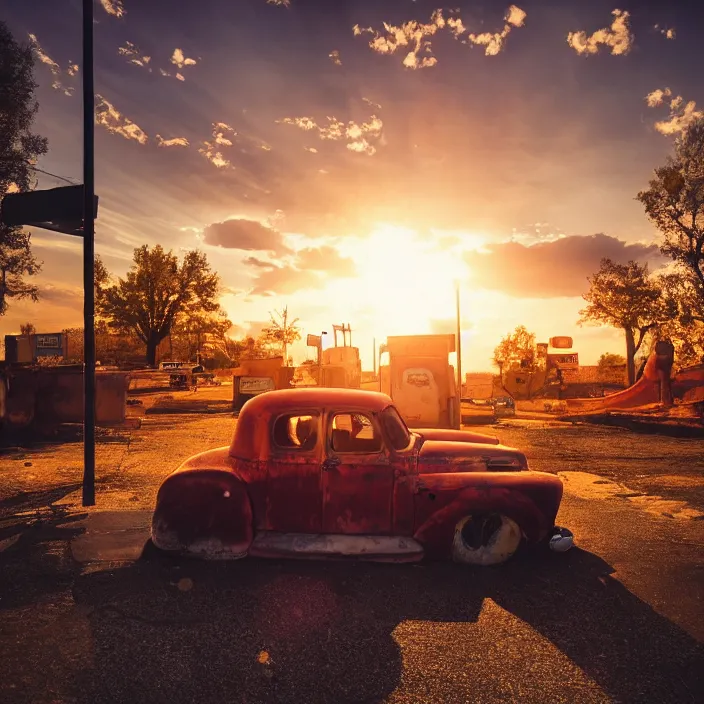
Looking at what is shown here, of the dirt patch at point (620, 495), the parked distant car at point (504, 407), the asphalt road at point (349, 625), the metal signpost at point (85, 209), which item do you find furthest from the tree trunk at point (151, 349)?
the asphalt road at point (349, 625)

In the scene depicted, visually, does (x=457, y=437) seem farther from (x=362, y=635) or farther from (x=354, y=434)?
(x=362, y=635)

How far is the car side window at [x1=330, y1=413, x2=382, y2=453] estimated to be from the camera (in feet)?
16.4

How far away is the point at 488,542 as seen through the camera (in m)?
4.84

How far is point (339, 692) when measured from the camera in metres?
2.98

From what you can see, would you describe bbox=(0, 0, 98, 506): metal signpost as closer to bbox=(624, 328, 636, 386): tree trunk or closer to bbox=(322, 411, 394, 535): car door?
bbox=(322, 411, 394, 535): car door

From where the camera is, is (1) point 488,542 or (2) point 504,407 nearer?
(1) point 488,542

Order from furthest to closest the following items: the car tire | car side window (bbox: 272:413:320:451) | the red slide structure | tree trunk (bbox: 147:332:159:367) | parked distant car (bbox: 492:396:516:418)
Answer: tree trunk (bbox: 147:332:159:367) < parked distant car (bbox: 492:396:516:418) < the red slide structure < car side window (bbox: 272:413:320:451) < the car tire

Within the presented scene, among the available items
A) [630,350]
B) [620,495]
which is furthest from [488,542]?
[630,350]

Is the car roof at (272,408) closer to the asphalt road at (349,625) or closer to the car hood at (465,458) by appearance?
the car hood at (465,458)

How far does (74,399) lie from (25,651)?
480 inches

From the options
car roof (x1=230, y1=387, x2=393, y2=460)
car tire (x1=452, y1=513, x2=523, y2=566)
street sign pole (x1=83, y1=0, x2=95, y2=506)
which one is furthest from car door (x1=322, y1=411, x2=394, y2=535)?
street sign pole (x1=83, y1=0, x2=95, y2=506)

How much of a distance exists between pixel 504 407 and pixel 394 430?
23908 millimetres

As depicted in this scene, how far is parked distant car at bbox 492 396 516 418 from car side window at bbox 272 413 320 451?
73.9 feet

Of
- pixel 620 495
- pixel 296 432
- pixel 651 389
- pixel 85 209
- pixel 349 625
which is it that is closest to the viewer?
pixel 349 625
